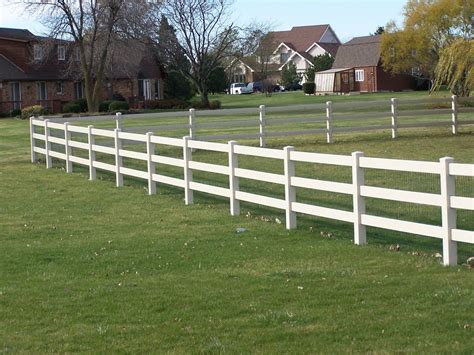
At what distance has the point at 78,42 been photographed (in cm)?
5931

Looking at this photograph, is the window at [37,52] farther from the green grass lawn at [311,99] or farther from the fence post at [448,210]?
the fence post at [448,210]

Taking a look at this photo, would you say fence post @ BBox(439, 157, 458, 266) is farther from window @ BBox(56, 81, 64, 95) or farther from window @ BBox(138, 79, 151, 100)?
window @ BBox(138, 79, 151, 100)

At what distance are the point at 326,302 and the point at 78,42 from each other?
53312 millimetres

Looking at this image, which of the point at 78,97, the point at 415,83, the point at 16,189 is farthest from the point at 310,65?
the point at 16,189

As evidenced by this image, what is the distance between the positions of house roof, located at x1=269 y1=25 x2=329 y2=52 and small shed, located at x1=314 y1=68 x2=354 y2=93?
Answer: 25.6m

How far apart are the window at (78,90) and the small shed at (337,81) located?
28.7 m

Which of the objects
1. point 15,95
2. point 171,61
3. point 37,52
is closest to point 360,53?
point 171,61

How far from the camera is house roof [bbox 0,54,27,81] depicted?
2505 inches

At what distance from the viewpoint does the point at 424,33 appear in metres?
66.2

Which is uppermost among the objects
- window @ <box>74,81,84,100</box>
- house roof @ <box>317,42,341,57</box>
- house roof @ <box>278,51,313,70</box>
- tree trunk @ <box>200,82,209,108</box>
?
house roof @ <box>317,42,341,57</box>

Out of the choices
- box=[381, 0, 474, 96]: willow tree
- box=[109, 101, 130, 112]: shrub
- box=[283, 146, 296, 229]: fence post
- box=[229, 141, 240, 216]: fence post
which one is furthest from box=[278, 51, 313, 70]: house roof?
box=[283, 146, 296, 229]: fence post

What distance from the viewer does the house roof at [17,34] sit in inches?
2598

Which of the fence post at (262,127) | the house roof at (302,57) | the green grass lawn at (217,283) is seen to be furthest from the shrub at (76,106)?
the house roof at (302,57)

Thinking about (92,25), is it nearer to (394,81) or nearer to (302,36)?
(394,81)
